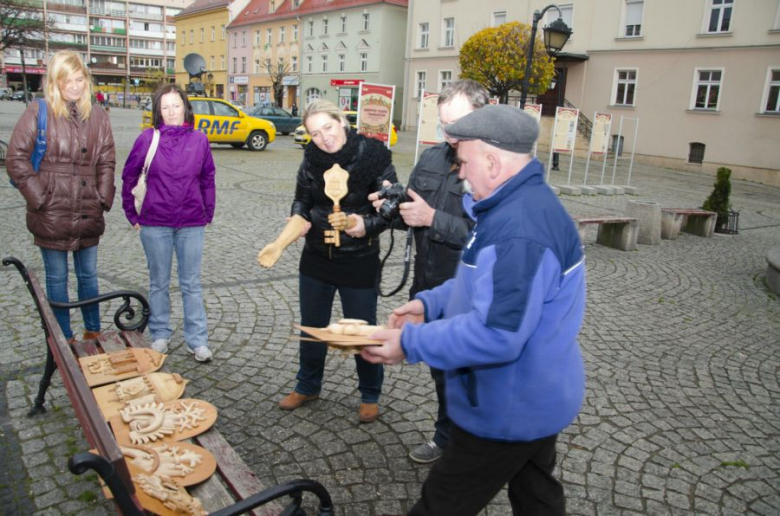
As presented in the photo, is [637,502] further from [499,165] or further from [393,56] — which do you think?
[393,56]

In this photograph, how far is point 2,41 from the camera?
15.6 meters

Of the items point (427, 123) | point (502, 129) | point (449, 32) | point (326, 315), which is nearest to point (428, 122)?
point (427, 123)

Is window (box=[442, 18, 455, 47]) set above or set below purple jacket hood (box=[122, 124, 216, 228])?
above

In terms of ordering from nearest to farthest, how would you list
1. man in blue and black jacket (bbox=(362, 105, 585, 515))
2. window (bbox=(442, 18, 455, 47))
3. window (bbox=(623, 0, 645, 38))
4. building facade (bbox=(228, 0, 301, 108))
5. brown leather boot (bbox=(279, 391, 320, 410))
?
man in blue and black jacket (bbox=(362, 105, 585, 515)) < brown leather boot (bbox=(279, 391, 320, 410)) < window (bbox=(623, 0, 645, 38)) < window (bbox=(442, 18, 455, 47)) < building facade (bbox=(228, 0, 301, 108))

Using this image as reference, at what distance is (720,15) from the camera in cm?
2305

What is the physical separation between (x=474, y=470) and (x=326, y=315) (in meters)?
1.76

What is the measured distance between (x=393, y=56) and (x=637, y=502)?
4239cm

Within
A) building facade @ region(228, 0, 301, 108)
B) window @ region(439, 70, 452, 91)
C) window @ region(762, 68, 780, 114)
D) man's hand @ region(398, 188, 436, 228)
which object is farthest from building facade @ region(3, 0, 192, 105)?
man's hand @ region(398, 188, 436, 228)

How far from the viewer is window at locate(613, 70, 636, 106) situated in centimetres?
2627

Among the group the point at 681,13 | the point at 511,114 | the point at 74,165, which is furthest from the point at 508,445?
the point at 681,13

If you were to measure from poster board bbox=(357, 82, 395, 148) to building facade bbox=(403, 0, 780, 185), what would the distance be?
11948 mm

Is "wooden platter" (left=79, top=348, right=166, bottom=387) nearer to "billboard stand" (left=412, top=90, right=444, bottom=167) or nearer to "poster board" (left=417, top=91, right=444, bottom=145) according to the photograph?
"billboard stand" (left=412, top=90, right=444, bottom=167)

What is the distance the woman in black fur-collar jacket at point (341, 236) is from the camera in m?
3.11

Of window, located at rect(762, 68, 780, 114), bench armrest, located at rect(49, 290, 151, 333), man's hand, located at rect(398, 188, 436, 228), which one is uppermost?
window, located at rect(762, 68, 780, 114)
